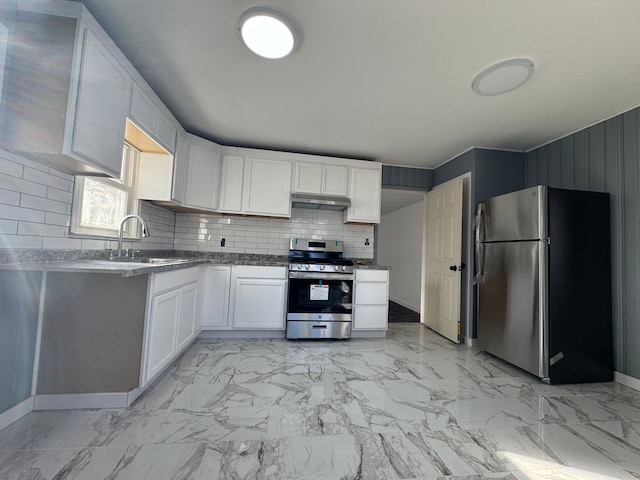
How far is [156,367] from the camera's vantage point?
192 centimetres

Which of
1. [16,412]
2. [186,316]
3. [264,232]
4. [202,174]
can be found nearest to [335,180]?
[264,232]

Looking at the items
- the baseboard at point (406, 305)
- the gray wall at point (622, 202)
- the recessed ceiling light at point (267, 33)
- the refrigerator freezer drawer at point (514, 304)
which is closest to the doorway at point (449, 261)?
the refrigerator freezer drawer at point (514, 304)

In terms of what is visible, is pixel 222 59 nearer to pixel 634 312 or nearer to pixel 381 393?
pixel 381 393

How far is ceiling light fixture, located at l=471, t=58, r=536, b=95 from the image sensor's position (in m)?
1.85

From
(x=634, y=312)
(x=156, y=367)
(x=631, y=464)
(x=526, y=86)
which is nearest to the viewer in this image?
(x=631, y=464)

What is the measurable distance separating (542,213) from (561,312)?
0.84 metres

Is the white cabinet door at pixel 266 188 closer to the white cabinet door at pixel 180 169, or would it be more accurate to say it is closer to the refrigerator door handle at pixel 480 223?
the white cabinet door at pixel 180 169

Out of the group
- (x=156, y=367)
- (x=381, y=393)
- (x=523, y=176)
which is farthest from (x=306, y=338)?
(x=523, y=176)

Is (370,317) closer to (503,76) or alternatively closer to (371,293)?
(371,293)

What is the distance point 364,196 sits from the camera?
3629mm

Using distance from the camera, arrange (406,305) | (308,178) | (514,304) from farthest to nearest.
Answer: (406,305) → (308,178) → (514,304)

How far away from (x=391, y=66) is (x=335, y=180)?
5.71 feet

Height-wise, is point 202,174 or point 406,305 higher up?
point 202,174

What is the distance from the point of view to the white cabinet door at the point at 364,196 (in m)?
3.60
